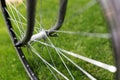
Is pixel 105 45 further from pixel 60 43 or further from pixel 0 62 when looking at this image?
pixel 0 62

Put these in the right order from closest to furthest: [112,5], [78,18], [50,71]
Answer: [112,5] → [50,71] → [78,18]

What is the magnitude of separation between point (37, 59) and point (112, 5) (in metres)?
1.99

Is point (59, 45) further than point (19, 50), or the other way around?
point (59, 45)

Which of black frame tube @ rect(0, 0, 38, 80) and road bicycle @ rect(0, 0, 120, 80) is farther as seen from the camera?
black frame tube @ rect(0, 0, 38, 80)

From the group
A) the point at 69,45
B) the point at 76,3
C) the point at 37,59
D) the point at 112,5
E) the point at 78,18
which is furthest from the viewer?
the point at 76,3

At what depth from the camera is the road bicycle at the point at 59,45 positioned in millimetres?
2354

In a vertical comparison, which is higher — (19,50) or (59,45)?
(19,50)

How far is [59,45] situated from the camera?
11.0ft

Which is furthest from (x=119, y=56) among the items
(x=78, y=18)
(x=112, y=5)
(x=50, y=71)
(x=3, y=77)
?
(x=78, y=18)

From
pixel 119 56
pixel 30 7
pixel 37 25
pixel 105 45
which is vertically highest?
pixel 30 7

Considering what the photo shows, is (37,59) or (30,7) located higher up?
(30,7)

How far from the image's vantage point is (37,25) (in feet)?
9.95

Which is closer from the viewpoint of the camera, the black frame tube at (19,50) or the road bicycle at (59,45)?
the road bicycle at (59,45)

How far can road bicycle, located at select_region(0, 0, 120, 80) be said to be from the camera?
2.35 metres
